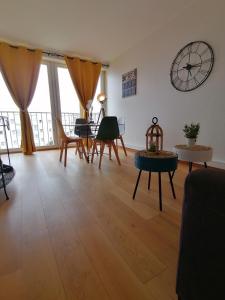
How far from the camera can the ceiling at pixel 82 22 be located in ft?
7.65

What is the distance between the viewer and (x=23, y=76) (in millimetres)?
3492

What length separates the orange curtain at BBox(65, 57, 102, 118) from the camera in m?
4.00

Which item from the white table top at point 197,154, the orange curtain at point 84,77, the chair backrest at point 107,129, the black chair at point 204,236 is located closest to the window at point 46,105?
the orange curtain at point 84,77

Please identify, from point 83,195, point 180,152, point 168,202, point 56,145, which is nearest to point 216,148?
point 180,152

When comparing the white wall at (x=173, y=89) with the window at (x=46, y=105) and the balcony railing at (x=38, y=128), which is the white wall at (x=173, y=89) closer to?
the window at (x=46, y=105)

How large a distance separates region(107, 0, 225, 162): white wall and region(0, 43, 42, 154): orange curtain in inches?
81.0

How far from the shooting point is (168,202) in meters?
1.50

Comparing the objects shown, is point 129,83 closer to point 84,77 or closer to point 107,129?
point 84,77

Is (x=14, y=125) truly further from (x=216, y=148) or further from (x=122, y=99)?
(x=216, y=148)

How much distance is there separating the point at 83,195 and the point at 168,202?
2.82ft

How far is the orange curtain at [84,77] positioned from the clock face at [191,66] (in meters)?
2.26

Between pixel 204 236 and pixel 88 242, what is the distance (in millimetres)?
767

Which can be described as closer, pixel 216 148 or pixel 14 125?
pixel 216 148

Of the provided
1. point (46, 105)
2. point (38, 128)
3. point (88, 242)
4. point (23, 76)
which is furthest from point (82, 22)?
point (88, 242)
